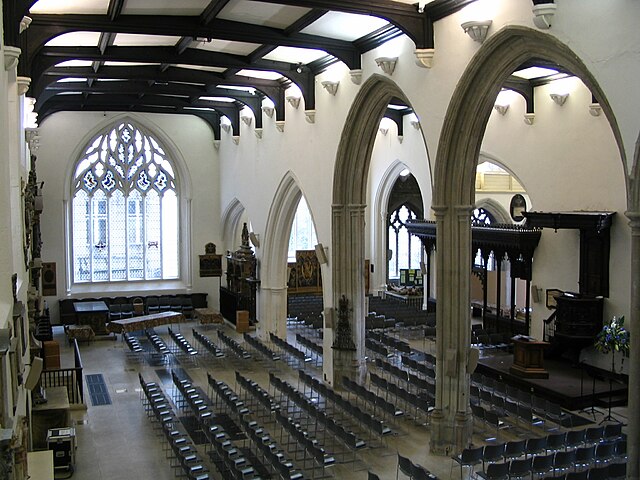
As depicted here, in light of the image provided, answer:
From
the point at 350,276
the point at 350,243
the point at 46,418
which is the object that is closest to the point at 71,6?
the point at 46,418

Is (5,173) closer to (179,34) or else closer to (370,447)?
(179,34)

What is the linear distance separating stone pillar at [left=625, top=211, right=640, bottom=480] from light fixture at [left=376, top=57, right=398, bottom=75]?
6.55 m

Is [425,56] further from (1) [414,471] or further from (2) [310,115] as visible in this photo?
(1) [414,471]

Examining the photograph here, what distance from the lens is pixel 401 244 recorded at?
31.5m

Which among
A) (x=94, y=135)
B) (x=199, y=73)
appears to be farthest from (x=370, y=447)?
(x=94, y=135)

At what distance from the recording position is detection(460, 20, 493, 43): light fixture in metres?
11.1

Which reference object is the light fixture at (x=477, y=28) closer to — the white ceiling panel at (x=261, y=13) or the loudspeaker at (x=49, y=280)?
the white ceiling panel at (x=261, y=13)

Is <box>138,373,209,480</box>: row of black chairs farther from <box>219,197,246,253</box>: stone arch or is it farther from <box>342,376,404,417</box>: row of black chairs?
<box>219,197,246,253</box>: stone arch

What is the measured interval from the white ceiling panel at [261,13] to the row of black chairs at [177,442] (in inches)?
301

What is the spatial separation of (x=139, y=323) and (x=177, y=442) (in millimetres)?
11292

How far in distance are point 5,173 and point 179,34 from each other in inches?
258

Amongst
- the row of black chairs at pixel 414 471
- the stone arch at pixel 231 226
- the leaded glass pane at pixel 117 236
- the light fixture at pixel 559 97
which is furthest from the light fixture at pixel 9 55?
the leaded glass pane at pixel 117 236

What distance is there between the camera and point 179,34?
521 inches

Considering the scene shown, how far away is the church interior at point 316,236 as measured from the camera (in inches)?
415
